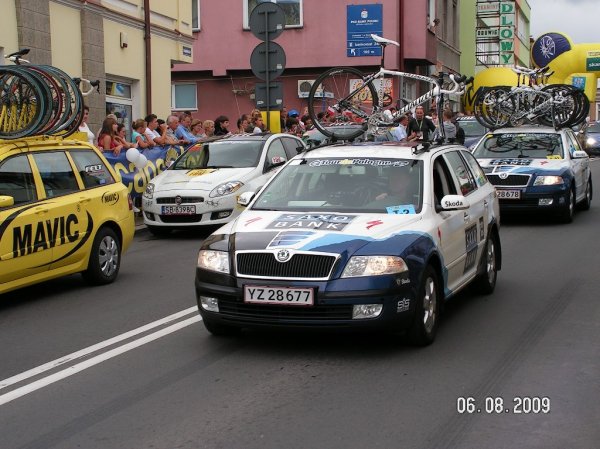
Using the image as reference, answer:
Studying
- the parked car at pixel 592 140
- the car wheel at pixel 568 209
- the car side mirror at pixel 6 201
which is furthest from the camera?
the parked car at pixel 592 140

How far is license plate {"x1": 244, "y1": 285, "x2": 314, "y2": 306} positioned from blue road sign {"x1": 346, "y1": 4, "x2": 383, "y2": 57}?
29352 millimetres

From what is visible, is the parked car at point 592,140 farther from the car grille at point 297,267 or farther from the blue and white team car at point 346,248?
the car grille at point 297,267

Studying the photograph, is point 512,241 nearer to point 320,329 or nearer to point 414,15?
point 320,329

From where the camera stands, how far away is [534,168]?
15.2 meters

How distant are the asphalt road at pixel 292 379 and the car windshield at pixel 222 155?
6.18 m

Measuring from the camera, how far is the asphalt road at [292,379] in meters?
5.14

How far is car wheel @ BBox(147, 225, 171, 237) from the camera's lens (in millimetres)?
14836

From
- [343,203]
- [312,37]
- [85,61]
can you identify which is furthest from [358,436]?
[312,37]

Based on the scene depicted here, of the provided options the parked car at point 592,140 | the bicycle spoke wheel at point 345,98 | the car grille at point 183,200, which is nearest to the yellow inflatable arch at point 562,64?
the parked car at point 592,140

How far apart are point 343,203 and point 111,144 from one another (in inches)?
354

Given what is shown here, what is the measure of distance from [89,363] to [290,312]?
1.47m

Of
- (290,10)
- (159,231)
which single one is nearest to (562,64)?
(290,10)

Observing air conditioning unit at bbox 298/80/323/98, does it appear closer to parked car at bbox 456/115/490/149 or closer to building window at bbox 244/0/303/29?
building window at bbox 244/0/303/29
